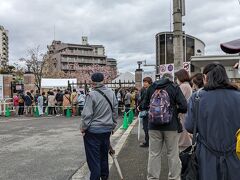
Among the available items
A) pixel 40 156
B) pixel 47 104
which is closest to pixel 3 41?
pixel 47 104

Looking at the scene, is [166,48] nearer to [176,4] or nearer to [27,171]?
[176,4]

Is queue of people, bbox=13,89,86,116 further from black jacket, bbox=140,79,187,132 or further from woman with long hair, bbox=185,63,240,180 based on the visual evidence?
woman with long hair, bbox=185,63,240,180

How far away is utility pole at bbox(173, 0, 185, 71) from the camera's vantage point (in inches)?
407

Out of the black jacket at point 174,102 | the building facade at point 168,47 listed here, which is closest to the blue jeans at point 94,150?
the black jacket at point 174,102

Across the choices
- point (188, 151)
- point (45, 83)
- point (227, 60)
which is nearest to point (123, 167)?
point (188, 151)

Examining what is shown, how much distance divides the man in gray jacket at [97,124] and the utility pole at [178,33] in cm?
522

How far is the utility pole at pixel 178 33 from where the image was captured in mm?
10344

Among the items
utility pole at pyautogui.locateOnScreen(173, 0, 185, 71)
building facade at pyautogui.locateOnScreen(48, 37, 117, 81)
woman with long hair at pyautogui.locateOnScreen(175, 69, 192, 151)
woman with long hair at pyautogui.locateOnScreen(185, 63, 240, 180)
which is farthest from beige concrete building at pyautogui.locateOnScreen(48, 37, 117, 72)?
woman with long hair at pyautogui.locateOnScreen(185, 63, 240, 180)

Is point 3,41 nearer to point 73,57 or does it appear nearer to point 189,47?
point 73,57

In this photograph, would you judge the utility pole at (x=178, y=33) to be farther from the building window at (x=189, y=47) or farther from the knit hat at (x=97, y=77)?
the building window at (x=189, y=47)

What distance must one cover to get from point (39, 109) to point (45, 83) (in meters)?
8.71

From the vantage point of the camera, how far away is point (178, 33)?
1038cm

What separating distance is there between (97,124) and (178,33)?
5873mm

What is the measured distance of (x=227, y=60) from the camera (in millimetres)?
15258
